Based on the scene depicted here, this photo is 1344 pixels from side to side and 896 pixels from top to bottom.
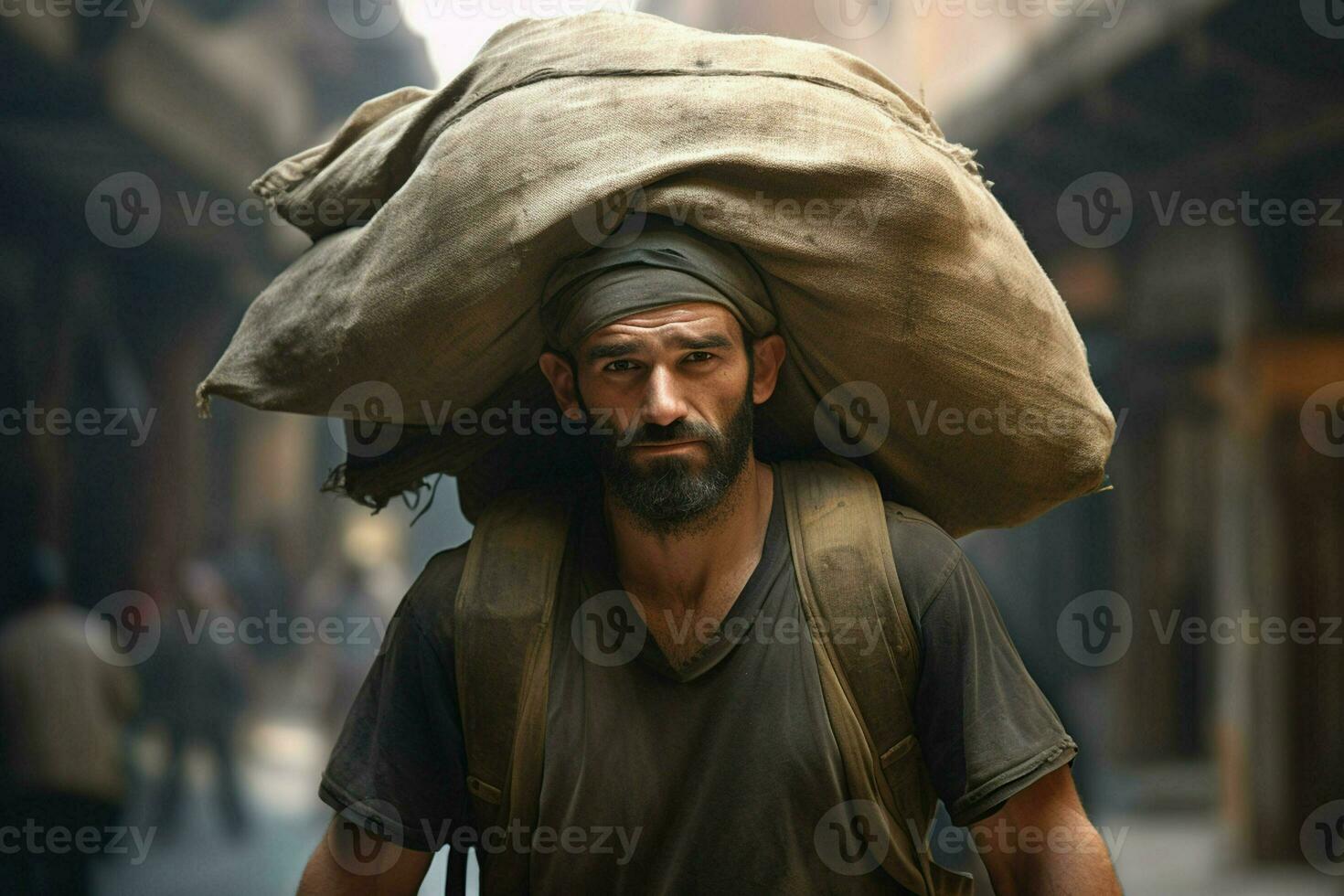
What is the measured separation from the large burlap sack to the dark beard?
0.15 m

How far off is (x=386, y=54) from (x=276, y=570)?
1.13 m

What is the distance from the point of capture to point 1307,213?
3033 mm
